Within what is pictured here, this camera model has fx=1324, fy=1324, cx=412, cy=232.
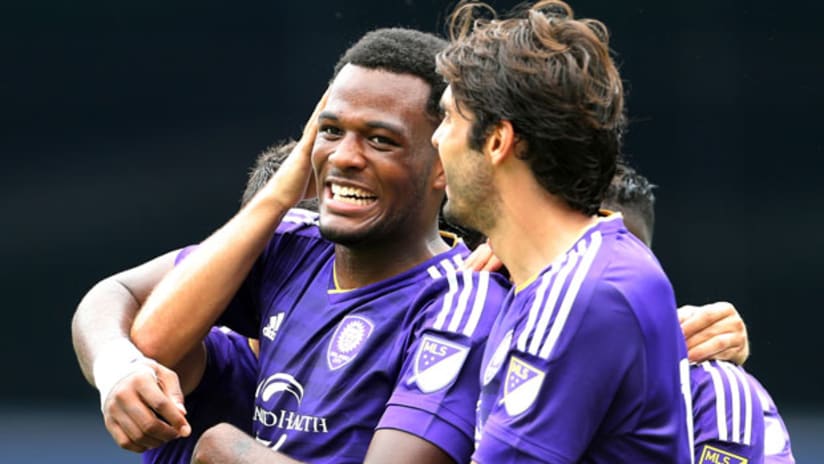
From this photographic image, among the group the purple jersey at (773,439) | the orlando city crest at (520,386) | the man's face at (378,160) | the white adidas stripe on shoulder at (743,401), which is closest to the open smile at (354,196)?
the man's face at (378,160)

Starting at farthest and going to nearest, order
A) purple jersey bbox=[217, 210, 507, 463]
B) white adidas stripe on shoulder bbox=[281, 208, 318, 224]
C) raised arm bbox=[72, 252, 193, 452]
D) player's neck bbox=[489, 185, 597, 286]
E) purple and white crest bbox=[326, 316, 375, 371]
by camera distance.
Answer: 1. white adidas stripe on shoulder bbox=[281, 208, 318, 224]
2. purple and white crest bbox=[326, 316, 375, 371]
3. raised arm bbox=[72, 252, 193, 452]
4. purple jersey bbox=[217, 210, 507, 463]
5. player's neck bbox=[489, 185, 597, 286]

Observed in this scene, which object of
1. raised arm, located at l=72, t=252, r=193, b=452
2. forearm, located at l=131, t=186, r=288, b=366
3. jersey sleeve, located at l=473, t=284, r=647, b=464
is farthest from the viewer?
forearm, located at l=131, t=186, r=288, b=366

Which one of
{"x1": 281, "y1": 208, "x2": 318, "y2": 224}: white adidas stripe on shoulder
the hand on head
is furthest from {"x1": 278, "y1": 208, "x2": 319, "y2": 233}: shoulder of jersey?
the hand on head

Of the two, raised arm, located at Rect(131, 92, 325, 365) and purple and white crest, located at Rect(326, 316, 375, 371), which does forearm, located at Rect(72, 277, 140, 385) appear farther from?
Result: purple and white crest, located at Rect(326, 316, 375, 371)

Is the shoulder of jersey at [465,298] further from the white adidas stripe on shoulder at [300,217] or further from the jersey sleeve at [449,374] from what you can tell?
the white adidas stripe on shoulder at [300,217]

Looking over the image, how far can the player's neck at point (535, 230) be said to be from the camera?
2.52m

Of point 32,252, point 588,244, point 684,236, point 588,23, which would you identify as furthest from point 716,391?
point 32,252

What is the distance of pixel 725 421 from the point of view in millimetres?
2793

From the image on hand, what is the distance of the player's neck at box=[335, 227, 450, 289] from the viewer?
→ 10.0ft

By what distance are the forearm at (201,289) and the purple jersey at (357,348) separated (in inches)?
4.5

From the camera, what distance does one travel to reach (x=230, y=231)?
125 inches

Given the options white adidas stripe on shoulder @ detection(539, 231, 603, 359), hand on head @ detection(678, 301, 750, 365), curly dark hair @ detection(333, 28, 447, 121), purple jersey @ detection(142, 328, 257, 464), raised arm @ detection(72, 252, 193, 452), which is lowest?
purple jersey @ detection(142, 328, 257, 464)

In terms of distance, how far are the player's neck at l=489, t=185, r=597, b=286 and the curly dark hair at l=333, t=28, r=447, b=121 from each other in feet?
1.81

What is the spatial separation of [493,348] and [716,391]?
613 millimetres
